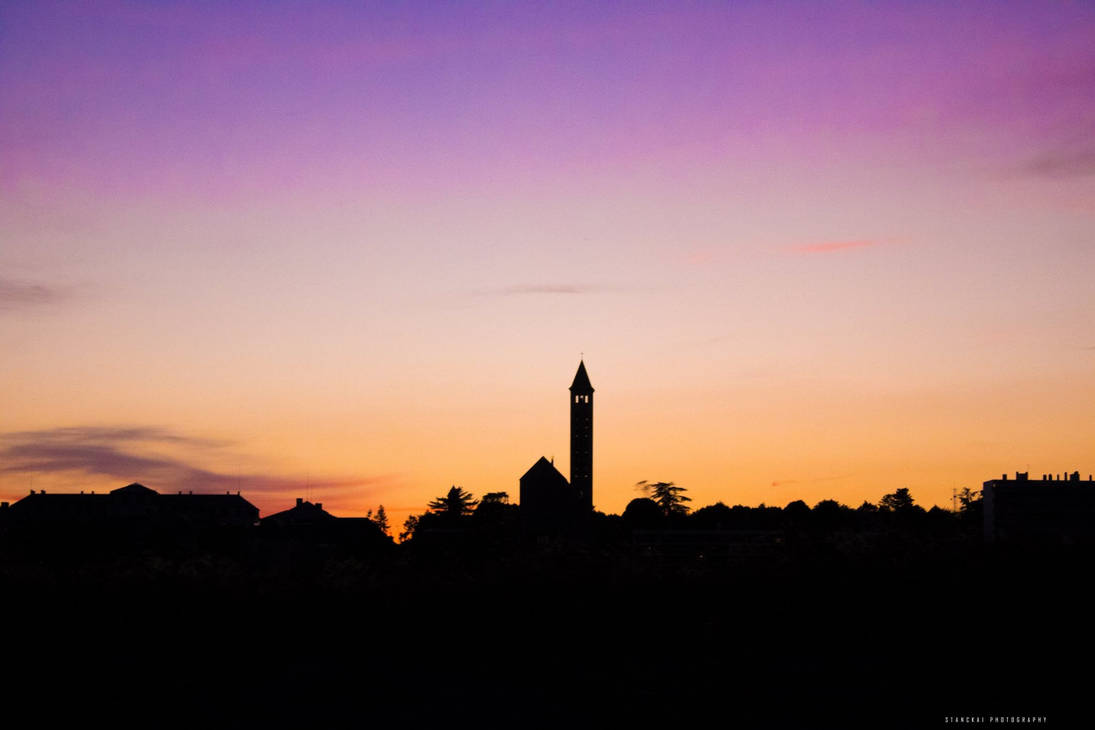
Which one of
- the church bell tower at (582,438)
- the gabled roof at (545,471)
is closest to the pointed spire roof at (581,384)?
the church bell tower at (582,438)

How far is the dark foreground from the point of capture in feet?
39.0

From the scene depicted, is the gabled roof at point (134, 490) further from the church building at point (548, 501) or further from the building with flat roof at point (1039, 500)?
the building with flat roof at point (1039, 500)

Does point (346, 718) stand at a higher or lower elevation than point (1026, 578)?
lower

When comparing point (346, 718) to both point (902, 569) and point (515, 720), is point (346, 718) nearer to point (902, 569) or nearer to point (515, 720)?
point (515, 720)

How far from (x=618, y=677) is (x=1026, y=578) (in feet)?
16.9

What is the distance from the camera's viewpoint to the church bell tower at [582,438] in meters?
122

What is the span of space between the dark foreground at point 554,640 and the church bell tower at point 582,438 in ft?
344

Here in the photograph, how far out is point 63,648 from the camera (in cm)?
1355

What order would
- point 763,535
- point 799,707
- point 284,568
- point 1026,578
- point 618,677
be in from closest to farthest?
point 799,707, point 618,677, point 1026,578, point 284,568, point 763,535

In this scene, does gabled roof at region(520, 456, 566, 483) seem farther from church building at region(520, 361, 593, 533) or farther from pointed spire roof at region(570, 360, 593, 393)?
pointed spire roof at region(570, 360, 593, 393)

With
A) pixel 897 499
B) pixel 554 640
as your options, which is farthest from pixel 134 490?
pixel 554 640

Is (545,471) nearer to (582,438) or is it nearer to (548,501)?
(548,501)

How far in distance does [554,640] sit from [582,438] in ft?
358

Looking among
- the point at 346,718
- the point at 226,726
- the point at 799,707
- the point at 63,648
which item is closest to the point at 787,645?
the point at 799,707
